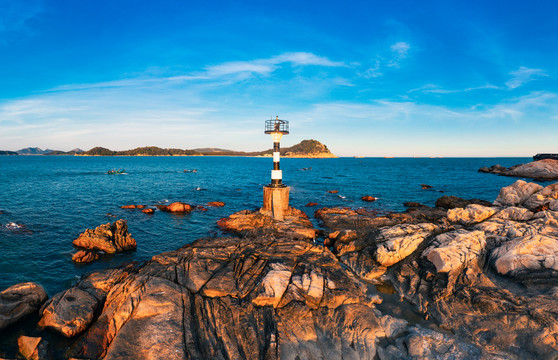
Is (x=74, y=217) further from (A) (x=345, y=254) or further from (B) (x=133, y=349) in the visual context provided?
(A) (x=345, y=254)

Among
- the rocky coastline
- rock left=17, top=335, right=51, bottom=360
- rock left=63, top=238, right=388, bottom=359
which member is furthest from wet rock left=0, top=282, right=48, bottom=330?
rock left=63, top=238, right=388, bottom=359

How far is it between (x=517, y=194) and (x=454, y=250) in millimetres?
17399

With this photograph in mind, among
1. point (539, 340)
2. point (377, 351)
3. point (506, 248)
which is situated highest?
point (506, 248)

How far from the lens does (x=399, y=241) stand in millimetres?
13844

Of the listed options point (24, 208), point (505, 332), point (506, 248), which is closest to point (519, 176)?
point (506, 248)

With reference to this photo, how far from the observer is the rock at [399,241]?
1324cm

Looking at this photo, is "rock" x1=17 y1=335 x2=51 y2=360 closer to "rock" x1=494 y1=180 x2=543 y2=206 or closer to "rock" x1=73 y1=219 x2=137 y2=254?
"rock" x1=73 y1=219 x2=137 y2=254

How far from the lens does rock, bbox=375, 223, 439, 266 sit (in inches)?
521

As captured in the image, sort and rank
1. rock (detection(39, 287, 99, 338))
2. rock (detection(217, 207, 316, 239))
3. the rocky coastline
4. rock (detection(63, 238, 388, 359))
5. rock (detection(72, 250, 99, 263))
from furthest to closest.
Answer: rock (detection(217, 207, 316, 239)) < rock (detection(72, 250, 99, 263)) < rock (detection(39, 287, 99, 338)) < the rocky coastline < rock (detection(63, 238, 388, 359))

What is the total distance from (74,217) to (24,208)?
8.11m

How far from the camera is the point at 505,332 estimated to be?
820cm

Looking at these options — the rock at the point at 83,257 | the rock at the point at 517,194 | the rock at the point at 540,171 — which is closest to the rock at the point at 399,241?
the rock at the point at 517,194

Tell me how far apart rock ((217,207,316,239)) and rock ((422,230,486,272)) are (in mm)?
8093

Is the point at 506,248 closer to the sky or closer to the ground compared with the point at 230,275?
closer to the sky
